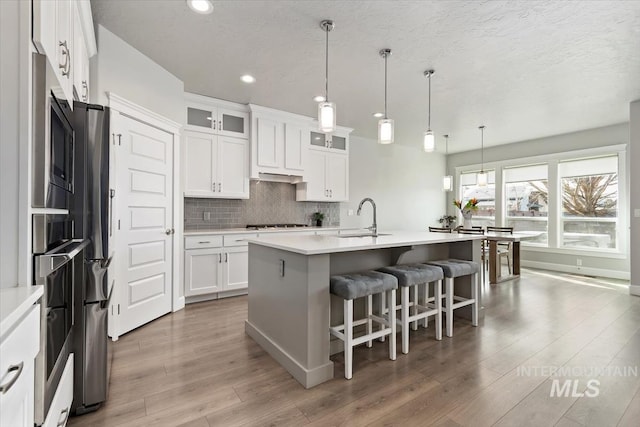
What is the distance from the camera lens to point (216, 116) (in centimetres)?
412

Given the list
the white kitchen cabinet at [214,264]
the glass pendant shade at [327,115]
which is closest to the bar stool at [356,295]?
the glass pendant shade at [327,115]

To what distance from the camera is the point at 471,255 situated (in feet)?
10.5

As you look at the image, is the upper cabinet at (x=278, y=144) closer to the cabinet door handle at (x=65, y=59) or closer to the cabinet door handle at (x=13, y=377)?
the cabinet door handle at (x=65, y=59)

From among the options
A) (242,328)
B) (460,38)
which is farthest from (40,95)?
(460,38)

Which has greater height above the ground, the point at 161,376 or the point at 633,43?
the point at 633,43

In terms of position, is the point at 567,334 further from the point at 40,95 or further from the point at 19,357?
the point at 40,95

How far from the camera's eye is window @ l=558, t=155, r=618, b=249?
17.3 ft

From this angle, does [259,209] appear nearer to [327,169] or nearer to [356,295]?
Result: [327,169]

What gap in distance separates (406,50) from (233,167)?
8.52 ft

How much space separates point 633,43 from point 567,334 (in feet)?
8.63

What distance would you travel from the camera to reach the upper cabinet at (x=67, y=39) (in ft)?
3.67

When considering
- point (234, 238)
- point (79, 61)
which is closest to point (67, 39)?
point (79, 61)

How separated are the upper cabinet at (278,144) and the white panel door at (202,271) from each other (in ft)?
4.13

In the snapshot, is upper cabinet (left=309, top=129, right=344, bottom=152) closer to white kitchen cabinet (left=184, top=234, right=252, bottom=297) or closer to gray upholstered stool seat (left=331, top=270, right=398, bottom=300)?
white kitchen cabinet (left=184, top=234, right=252, bottom=297)
